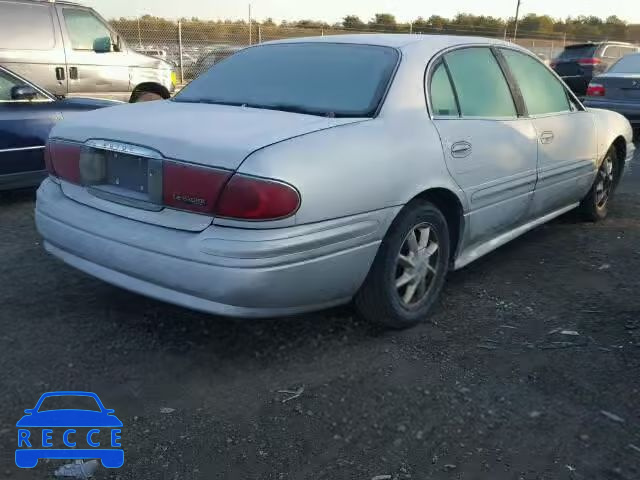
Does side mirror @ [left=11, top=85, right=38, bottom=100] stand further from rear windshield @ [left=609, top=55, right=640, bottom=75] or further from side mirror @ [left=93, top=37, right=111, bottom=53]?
rear windshield @ [left=609, top=55, right=640, bottom=75]

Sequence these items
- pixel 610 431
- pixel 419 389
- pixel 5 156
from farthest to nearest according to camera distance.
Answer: pixel 5 156 < pixel 419 389 < pixel 610 431

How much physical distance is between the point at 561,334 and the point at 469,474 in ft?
4.37

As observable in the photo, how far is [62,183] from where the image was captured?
3.23 metres

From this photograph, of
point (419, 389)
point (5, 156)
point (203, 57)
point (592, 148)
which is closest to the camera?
point (419, 389)

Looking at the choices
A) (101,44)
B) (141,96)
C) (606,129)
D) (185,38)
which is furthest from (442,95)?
(185,38)

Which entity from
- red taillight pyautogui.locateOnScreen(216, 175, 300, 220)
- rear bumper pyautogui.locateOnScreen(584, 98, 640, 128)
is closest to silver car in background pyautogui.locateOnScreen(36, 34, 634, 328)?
red taillight pyautogui.locateOnScreen(216, 175, 300, 220)

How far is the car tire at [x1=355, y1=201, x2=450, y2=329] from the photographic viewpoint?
3049 millimetres

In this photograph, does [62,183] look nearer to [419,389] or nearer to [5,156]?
[419,389]

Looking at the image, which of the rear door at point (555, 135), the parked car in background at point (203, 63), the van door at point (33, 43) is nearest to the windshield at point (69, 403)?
the rear door at point (555, 135)

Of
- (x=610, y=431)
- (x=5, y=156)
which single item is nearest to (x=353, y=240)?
(x=610, y=431)

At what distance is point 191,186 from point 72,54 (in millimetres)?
6572

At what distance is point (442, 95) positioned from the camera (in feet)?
11.2

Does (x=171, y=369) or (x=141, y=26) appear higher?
(x=141, y=26)

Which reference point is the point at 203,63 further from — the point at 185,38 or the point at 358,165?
the point at 358,165
